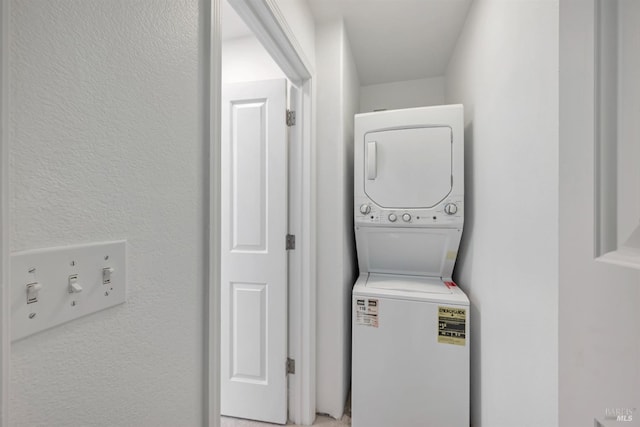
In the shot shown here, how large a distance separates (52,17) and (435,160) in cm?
166

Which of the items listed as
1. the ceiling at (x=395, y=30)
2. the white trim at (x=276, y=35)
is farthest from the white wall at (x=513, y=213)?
the white trim at (x=276, y=35)

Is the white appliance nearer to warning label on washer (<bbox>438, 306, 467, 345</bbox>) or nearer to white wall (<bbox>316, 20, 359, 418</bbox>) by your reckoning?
warning label on washer (<bbox>438, 306, 467, 345</bbox>)

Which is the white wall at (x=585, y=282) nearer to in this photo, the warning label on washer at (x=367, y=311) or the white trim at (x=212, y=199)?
the white trim at (x=212, y=199)

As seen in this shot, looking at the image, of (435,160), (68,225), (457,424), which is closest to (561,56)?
(68,225)

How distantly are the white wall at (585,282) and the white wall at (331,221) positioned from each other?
1.24 meters

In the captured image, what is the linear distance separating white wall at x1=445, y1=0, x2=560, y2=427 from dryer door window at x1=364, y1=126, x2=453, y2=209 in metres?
0.18

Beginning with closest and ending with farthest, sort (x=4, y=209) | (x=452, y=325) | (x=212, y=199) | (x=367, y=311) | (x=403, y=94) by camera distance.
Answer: (x=4, y=209)
(x=212, y=199)
(x=452, y=325)
(x=367, y=311)
(x=403, y=94)

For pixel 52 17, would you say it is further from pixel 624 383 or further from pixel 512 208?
pixel 512 208

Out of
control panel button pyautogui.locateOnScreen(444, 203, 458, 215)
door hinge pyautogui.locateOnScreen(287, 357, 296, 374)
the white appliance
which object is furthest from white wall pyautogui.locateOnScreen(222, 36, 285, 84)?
door hinge pyautogui.locateOnScreen(287, 357, 296, 374)

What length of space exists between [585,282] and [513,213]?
0.75 meters

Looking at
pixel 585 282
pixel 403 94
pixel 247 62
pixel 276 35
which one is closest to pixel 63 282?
pixel 585 282

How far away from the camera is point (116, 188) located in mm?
494

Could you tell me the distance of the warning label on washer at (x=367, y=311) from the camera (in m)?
1.56

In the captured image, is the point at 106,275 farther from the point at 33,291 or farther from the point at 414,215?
the point at 414,215
